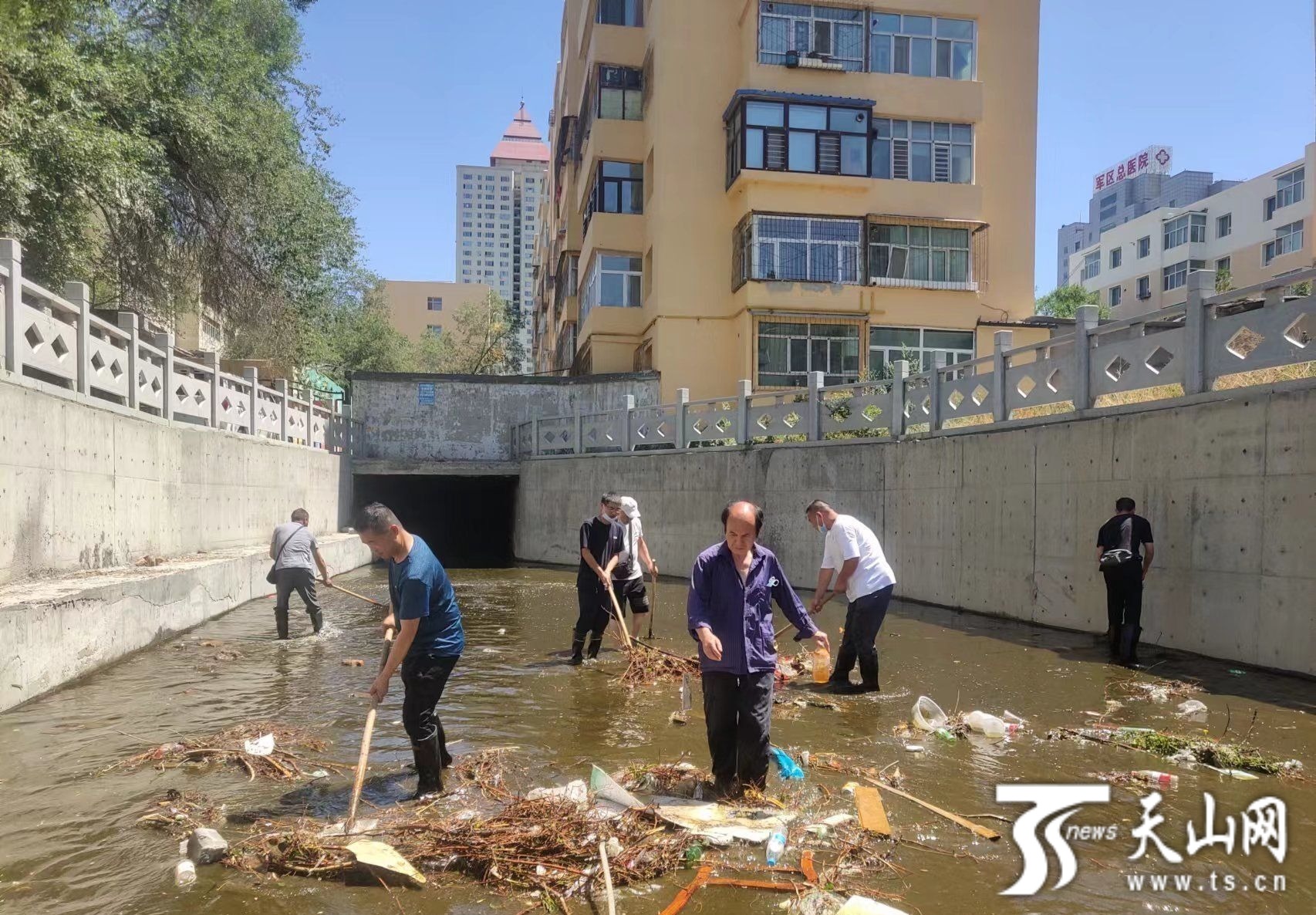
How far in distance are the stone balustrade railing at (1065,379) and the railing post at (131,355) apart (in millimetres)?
10216

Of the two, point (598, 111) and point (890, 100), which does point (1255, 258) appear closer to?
point (890, 100)

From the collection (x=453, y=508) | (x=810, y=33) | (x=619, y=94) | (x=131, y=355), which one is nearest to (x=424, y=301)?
(x=453, y=508)

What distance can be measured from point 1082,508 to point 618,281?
62.2ft

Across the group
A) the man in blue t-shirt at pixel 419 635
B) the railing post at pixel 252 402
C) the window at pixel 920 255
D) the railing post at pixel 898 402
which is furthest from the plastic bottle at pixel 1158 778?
the window at pixel 920 255

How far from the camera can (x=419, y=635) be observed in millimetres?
5047

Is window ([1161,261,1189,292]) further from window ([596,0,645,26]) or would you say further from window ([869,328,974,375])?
window ([596,0,645,26])

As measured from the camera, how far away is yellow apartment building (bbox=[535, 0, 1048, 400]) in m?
24.0

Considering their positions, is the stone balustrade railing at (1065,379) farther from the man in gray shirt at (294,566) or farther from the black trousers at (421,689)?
the man in gray shirt at (294,566)

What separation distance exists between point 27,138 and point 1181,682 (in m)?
15.2

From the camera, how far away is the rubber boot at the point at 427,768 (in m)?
4.99

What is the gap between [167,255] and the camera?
18.3 m

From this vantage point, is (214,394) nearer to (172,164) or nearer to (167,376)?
(167,376)

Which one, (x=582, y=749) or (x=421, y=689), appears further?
(x=582, y=749)

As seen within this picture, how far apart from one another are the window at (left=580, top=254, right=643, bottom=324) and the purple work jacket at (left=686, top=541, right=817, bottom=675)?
896 inches
